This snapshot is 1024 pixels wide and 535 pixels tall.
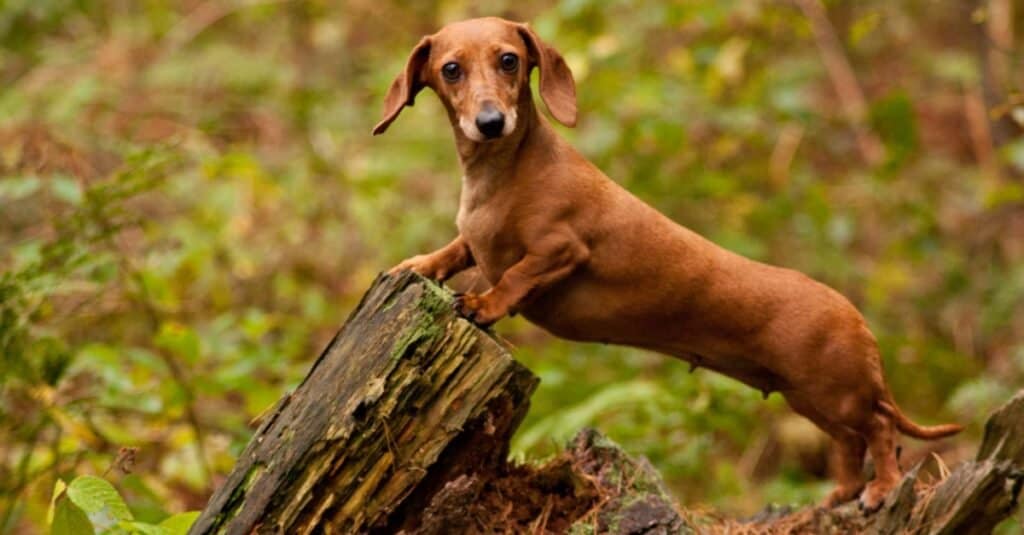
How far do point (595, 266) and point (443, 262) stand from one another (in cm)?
56

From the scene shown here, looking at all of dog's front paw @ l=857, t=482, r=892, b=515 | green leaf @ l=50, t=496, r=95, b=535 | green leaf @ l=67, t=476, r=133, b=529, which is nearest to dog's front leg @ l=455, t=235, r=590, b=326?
green leaf @ l=67, t=476, r=133, b=529

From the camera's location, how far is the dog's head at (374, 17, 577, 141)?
136 inches

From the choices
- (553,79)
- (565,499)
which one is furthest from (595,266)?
(565,499)

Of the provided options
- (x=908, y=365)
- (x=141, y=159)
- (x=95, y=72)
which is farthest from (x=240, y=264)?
(x=908, y=365)

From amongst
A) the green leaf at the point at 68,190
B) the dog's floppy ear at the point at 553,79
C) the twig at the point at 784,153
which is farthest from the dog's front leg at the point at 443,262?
the twig at the point at 784,153

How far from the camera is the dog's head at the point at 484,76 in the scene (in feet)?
11.3

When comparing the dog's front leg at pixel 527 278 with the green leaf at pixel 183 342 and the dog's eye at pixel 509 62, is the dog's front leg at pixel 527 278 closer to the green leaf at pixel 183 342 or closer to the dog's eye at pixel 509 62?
the dog's eye at pixel 509 62

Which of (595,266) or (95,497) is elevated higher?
(595,266)

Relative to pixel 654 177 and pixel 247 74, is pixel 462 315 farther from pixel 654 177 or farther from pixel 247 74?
pixel 247 74

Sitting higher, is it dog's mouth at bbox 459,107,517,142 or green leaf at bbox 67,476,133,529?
dog's mouth at bbox 459,107,517,142

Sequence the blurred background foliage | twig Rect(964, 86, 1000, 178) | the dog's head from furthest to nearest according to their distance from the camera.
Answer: twig Rect(964, 86, 1000, 178) → the blurred background foliage → the dog's head

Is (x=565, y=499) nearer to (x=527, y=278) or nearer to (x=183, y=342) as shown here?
(x=527, y=278)

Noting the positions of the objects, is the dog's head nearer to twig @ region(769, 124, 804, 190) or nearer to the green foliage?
the green foliage

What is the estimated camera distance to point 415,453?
3.37 meters
